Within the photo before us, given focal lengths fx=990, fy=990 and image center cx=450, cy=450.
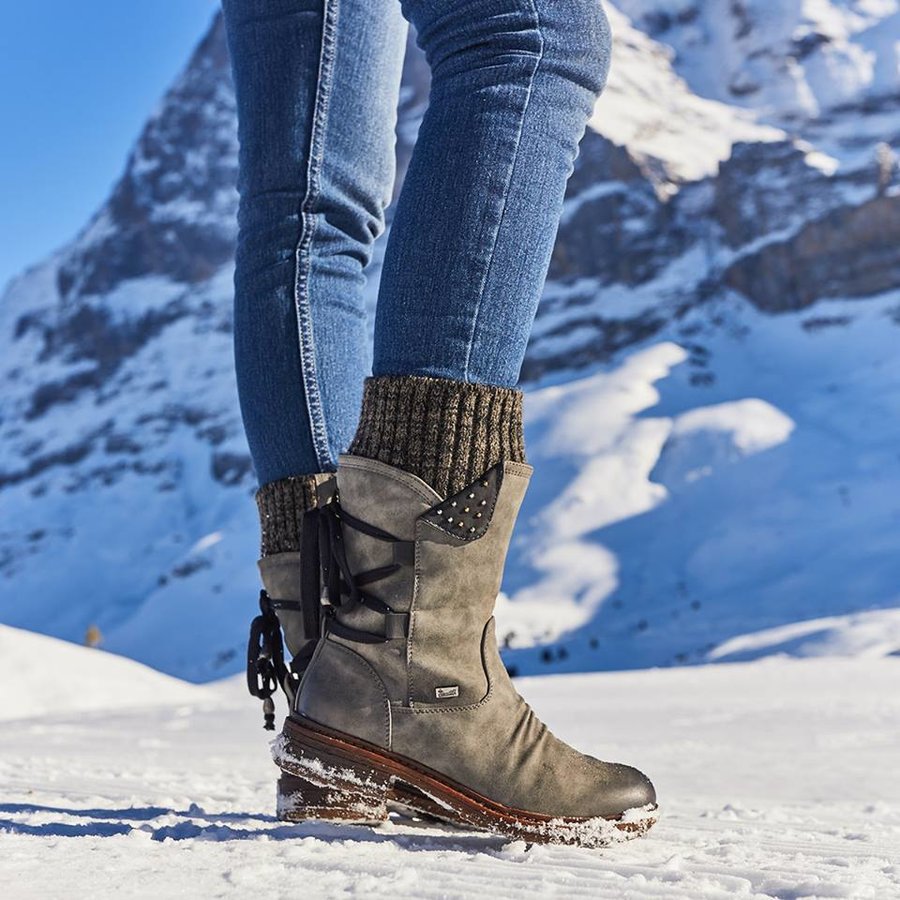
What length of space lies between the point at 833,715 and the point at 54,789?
3.21m

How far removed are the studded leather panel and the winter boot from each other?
8.0 inches

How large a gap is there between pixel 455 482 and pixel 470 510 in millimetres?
33

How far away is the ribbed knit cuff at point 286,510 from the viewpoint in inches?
49.0

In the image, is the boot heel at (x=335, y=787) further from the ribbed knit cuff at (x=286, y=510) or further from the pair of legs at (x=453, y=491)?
the ribbed knit cuff at (x=286, y=510)

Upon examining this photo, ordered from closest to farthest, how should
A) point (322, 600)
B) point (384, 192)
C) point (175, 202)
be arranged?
1. point (322, 600)
2. point (384, 192)
3. point (175, 202)

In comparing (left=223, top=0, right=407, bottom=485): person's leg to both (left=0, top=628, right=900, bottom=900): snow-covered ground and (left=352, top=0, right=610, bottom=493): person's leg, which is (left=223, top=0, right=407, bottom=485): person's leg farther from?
(left=0, top=628, right=900, bottom=900): snow-covered ground

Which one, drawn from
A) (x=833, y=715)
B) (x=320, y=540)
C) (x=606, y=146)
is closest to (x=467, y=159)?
(x=320, y=540)

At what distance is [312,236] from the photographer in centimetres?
130

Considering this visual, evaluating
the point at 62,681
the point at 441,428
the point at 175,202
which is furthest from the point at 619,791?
the point at 175,202

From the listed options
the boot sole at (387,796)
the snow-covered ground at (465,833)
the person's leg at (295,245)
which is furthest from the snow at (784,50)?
the boot sole at (387,796)

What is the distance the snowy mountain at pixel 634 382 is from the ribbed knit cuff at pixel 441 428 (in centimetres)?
1417

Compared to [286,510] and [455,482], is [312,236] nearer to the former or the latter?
[286,510]

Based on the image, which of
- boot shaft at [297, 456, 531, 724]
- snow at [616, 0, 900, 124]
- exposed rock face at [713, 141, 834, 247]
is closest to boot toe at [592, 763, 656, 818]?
boot shaft at [297, 456, 531, 724]

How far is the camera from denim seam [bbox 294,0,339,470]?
Result: 4.17ft
